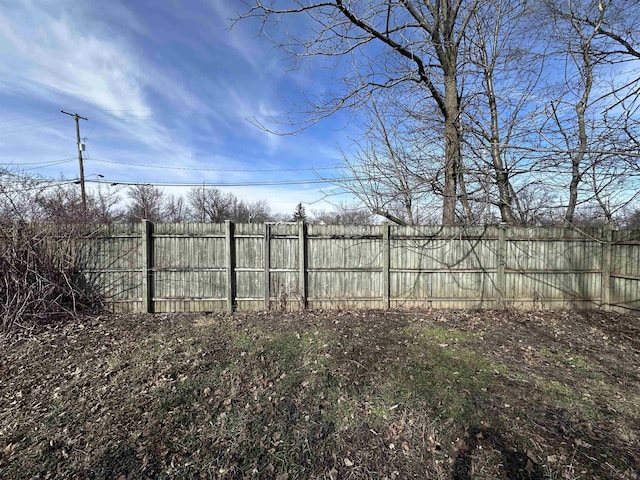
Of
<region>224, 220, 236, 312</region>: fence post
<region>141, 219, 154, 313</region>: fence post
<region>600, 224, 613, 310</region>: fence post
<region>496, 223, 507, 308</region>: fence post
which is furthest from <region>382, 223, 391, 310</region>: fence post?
<region>141, 219, 154, 313</region>: fence post

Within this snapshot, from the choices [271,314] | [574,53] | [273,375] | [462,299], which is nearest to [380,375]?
[273,375]

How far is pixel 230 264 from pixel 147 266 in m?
1.64

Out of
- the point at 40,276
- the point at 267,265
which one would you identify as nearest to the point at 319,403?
the point at 267,265

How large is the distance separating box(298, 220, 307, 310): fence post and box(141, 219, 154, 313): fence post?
3.01 m

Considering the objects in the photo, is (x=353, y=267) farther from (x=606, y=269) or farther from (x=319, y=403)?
(x=606, y=269)

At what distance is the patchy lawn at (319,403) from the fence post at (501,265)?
1469 mm

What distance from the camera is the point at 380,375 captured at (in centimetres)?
341

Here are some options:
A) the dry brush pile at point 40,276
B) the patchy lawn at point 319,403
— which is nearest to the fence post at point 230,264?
the patchy lawn at point 319,403

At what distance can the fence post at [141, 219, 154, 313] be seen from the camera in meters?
5.87

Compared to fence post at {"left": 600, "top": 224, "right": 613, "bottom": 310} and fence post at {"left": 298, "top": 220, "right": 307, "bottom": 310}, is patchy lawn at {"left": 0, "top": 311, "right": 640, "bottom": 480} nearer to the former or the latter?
fence post at {"left": 298, "top": 220, "right": 307, "bottom": 310}

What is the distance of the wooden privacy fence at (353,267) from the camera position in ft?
19.6

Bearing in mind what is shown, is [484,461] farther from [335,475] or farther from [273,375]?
[273,375]

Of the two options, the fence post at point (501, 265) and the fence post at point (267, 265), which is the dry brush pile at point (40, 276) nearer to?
the fence post at point (267, 265)

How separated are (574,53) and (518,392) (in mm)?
5058
